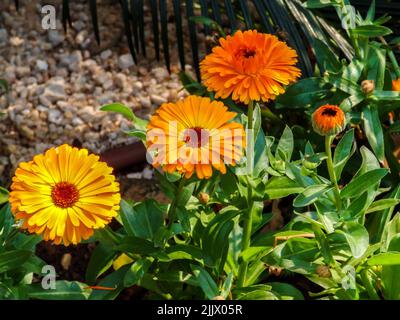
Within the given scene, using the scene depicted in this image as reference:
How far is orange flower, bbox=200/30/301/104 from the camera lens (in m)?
1.16

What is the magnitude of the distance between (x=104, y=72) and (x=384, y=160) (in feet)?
2.71

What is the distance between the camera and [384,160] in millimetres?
1647

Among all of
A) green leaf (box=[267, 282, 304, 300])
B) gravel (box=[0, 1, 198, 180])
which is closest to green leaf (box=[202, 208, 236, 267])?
green leaf (box=[267, 282, 304, 300])

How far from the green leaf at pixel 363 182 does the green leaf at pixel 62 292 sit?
45 cm

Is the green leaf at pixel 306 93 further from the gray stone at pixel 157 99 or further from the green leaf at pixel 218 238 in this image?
the gray stone at pixel 157 99

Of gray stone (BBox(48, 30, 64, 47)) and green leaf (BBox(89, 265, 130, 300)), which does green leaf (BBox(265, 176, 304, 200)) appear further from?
gray stone (BBox(48, 30, 64, 47))

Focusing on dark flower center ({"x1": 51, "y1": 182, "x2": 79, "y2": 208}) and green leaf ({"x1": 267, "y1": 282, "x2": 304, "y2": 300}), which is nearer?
dark flower center ({"x1": 51, "y1": 182, "x2": 79, "y2": 208})

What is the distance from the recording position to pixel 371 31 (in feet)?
5.04

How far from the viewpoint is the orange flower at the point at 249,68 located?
116cm

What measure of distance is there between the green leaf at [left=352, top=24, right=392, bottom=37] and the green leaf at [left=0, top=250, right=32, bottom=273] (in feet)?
2.44

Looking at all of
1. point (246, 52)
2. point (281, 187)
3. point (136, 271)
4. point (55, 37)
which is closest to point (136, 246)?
point (136, 271)
